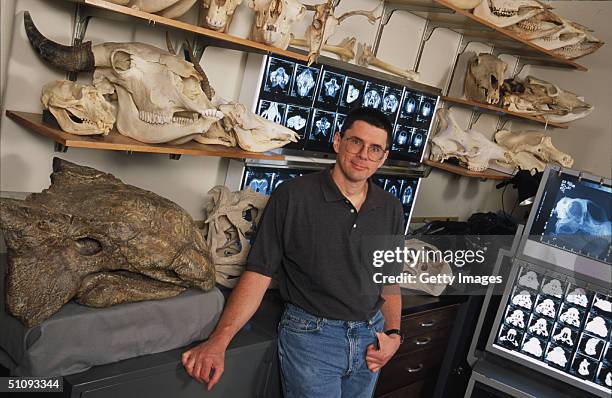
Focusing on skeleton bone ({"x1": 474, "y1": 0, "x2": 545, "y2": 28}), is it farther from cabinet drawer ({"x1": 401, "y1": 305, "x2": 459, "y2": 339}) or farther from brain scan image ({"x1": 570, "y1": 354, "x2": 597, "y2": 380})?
brain scan image ({"x1": 570, "y1": 354, "x2": 597, "y2": 380})

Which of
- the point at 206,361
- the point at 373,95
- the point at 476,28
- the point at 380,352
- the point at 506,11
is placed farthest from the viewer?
the point at 476,28

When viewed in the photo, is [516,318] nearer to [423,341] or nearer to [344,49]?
[423,341]

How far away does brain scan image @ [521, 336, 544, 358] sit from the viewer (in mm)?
2605

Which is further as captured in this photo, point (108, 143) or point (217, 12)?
point (217, 12)

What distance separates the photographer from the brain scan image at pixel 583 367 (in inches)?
98.6

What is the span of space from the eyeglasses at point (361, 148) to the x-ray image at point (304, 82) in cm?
54

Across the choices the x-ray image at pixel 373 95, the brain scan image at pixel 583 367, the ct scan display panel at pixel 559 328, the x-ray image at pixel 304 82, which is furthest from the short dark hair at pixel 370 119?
the brain scan image at pixel 583 367

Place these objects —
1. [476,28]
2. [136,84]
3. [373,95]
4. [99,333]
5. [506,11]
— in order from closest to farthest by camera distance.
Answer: [99,333], [136,84], [373,95], [506,11], [476,28]

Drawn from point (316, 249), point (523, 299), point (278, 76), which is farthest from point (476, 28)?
point (316, 249)

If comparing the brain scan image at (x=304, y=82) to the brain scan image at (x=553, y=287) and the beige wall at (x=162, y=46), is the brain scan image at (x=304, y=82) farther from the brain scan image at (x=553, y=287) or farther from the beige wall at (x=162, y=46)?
the brain scan image at (x=553, y=287)

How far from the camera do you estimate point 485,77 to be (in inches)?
143

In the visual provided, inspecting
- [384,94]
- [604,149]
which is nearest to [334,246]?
[384,94]

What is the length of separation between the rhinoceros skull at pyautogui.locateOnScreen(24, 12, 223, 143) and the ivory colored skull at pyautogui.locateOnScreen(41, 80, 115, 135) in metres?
0.08

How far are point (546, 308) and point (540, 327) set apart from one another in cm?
8
